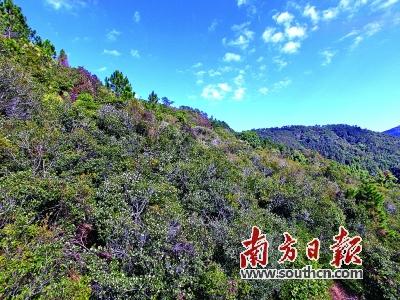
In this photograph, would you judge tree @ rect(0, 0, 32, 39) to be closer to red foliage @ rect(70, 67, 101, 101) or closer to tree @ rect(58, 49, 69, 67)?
tree @ rect(58, 49, 69, 67)

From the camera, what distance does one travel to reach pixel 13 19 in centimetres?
5134

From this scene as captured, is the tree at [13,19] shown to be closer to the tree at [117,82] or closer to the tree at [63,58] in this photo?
the tree at [63,58]

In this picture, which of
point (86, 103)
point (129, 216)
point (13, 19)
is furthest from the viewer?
point (13, 19)

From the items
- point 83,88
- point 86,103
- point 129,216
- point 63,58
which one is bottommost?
point 129,216

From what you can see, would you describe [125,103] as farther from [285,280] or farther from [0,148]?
[285,280]

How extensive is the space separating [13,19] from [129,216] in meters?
53.8

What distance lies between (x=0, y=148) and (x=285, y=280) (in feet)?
64.8

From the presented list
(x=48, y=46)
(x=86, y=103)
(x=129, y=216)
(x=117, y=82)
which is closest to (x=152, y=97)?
(x=117, y=82)

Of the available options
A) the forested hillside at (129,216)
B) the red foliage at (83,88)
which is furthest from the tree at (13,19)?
the forested hillside at (129,216)

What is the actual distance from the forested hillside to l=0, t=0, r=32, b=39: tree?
1692 cm

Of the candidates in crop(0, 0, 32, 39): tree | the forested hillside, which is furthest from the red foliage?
crop(0, 0, 32, 39): tree

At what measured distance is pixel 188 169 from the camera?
25172mm

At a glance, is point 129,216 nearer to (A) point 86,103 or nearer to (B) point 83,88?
(A) point 86,103

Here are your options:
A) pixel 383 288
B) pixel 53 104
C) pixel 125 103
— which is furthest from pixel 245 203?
pixel 125 103
